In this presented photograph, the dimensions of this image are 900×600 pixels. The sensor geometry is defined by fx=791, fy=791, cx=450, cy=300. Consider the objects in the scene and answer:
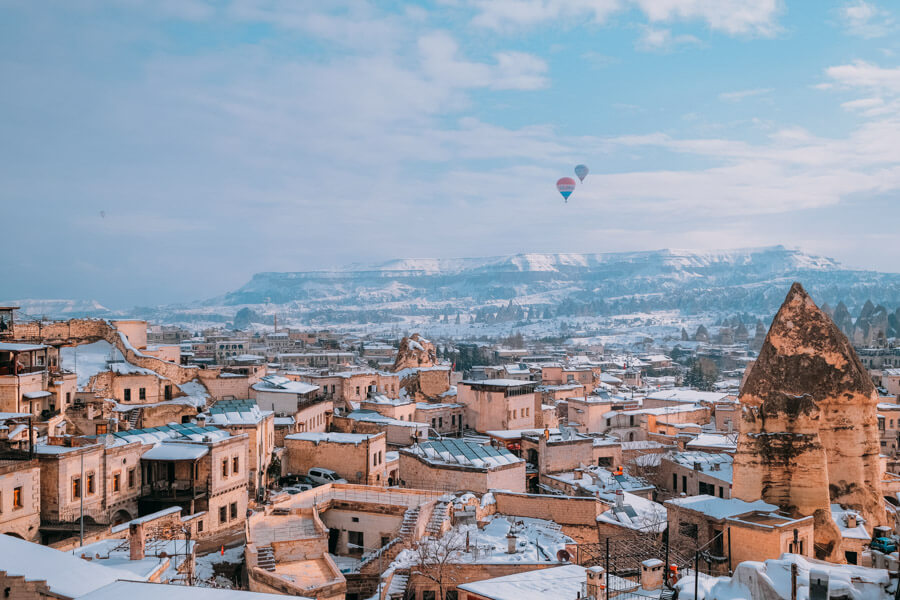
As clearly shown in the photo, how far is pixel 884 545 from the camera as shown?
2394 centimetres

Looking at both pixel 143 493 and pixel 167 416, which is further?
pixel 167 416

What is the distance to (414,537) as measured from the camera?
2745 centimetres

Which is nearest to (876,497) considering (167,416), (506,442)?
(506,442)

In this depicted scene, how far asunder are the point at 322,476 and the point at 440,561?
17.2 meters

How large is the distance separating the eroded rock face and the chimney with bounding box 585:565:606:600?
13.0 meters

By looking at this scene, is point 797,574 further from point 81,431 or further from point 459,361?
point 459,361

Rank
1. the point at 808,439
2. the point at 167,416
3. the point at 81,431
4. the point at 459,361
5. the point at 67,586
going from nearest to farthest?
the point at 67,586 < the point at 808,439 < the point at 81,431 < the point at 167,416 < the point at 459,361

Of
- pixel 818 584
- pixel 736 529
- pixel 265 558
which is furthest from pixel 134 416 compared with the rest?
pixel 818 584

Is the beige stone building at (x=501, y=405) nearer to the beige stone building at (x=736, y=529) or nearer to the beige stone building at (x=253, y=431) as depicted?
the beige stone building at (x=253, y=431)

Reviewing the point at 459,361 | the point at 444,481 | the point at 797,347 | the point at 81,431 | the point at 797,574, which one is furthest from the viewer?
the point at 459,361

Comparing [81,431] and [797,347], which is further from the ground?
[797,347]

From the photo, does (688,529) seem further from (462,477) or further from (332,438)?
(332,438)

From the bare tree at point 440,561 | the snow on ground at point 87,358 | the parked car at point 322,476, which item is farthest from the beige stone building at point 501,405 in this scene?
the bare tree at point 440,561

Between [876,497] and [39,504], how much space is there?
32086 millimetres
